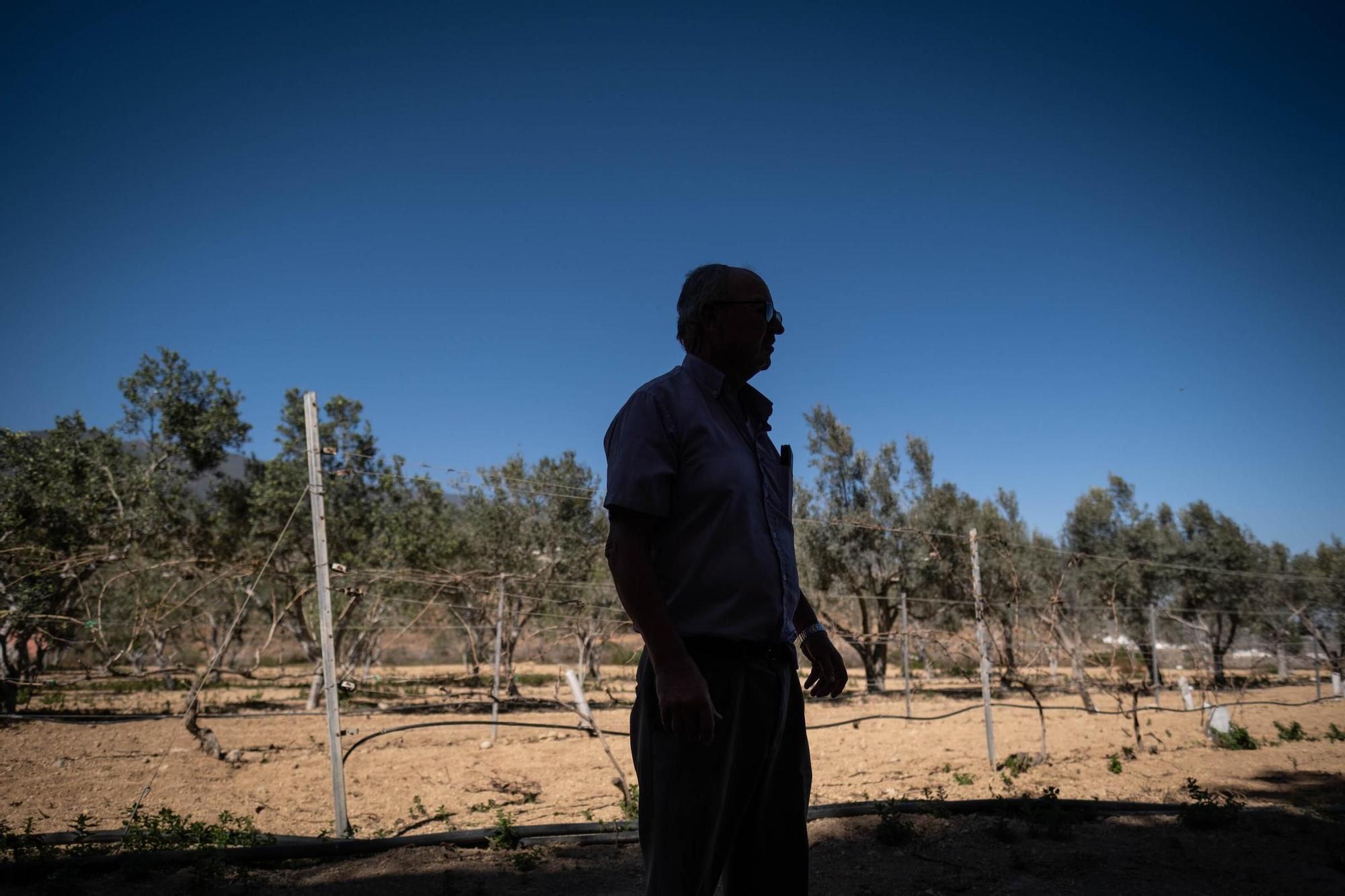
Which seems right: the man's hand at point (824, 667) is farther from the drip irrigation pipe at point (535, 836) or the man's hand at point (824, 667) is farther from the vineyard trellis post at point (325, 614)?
the vineyard trellis post at point (325, 614)

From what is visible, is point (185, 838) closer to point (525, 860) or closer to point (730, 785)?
point (525, 860)

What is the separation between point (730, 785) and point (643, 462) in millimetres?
608

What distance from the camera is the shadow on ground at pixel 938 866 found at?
3098 mm

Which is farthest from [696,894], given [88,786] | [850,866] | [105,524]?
[105,524]

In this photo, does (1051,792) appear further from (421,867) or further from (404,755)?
(404,755)

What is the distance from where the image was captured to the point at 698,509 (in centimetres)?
140

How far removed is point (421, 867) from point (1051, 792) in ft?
10.8

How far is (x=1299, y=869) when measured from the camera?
3174 millimetres

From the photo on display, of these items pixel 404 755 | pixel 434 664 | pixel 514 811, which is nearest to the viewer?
pixel 514 811

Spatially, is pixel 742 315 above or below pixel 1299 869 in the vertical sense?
above

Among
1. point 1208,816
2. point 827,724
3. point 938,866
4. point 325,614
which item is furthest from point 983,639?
point 325,614

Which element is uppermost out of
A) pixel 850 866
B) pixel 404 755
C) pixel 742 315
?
pixel 742 315

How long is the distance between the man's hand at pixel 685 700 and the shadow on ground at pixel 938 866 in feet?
7.67

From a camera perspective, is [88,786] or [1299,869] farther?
[88,786]
